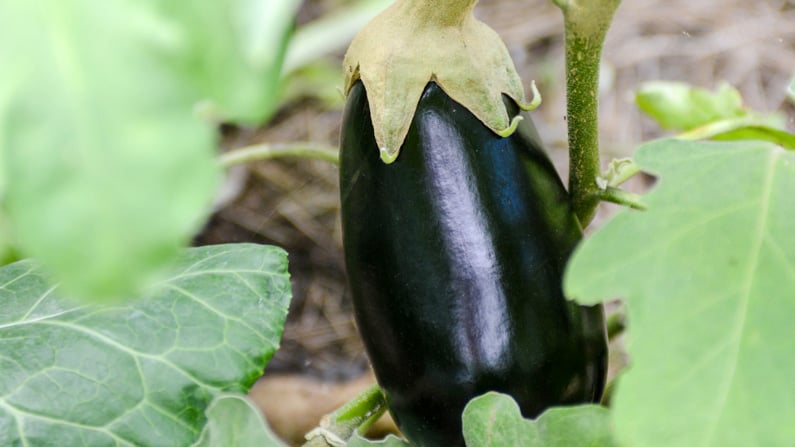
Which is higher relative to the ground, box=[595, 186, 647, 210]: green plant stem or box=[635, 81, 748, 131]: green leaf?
box=[595, 186, 647, 210]: green plant stem

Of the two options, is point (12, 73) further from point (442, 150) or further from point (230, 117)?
point (442, 150)

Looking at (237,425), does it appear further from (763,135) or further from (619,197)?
(763,135)

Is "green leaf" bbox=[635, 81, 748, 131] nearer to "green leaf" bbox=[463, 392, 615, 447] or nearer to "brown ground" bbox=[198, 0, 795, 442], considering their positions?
"brown ground" bbox=[198, 0, 795, 442]

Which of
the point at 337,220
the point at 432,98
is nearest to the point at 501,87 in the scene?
the point at 432,98

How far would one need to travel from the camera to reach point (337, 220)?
1.99 metres

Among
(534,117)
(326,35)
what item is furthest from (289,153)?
(534,117)

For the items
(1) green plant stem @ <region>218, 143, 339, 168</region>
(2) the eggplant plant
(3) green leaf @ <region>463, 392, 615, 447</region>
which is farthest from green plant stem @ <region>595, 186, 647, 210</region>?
(1) green plant stem @ <region>218, 143, 339, 168</region>

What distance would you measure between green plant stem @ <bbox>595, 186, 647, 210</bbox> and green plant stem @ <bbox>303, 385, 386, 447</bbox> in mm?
332

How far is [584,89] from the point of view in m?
0.96

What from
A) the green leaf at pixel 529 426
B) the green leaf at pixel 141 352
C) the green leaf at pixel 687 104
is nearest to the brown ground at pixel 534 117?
the green leaf at pixel 687 104

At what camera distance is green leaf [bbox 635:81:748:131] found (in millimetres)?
1423

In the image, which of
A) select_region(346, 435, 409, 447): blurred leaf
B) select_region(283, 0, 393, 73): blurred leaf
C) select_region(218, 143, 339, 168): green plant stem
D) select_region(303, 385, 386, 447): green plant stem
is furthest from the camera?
select_region(283, 0, 393, 73): blurred leaf

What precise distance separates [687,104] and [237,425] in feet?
3.06

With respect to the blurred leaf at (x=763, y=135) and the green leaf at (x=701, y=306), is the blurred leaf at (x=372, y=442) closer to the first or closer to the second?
the green leaf at (x=701, y=306)
